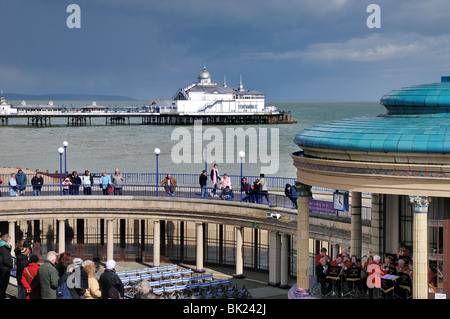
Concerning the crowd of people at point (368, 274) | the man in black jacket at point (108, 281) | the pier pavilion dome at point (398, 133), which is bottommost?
the crowd of people at point (368, 274)

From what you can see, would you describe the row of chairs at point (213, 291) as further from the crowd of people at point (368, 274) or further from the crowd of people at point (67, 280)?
the crowd of people at point (67, 280)

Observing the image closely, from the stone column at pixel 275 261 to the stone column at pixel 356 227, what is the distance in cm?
1080

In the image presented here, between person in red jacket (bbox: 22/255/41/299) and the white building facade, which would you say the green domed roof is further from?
the white building facade

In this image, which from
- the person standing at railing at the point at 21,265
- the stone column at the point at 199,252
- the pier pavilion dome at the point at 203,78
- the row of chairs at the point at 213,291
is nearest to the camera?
the person standing at railing at the point at 21,265

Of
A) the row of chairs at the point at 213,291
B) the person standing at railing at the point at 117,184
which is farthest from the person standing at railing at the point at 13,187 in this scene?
the row of chairs at the point at 213,291

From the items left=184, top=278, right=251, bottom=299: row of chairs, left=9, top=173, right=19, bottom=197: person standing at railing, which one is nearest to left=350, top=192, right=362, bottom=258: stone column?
left=184, top=278, right=251, bottom=299: row of chairs

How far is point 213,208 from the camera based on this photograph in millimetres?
32562

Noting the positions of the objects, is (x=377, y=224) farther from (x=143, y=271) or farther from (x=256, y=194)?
(x=256, y=194)

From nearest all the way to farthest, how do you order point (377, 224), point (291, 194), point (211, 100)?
point (377, 224)
point (291, 194)
point (211, 100)

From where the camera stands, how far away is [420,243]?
15.3 metres

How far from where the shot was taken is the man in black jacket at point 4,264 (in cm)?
1651

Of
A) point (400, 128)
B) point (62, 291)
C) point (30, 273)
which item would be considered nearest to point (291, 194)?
point (400, 128)

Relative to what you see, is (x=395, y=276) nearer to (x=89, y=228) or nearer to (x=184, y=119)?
(x=89, y=228)

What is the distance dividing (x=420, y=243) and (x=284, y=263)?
14.9 m
